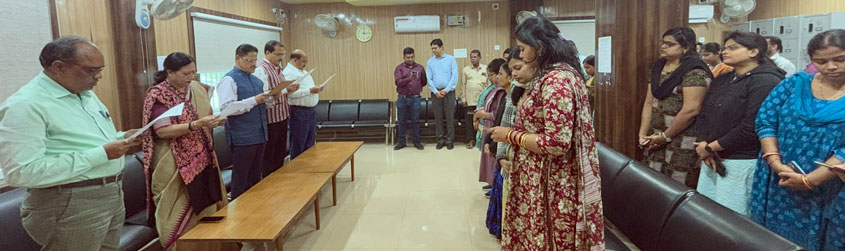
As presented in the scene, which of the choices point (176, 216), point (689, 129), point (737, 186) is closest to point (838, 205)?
point (737, 186)

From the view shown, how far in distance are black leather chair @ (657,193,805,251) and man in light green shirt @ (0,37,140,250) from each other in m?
2.09

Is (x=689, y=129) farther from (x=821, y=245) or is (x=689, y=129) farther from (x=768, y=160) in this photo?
(x=821, y=245)

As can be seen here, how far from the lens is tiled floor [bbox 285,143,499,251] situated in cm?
320

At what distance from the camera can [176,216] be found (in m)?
2.57

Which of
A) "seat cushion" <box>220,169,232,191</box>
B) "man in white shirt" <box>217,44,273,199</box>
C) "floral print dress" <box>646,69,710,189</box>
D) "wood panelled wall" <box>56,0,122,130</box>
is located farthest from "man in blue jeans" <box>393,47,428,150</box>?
"floral print dress" <box>646,69,710,189</box>

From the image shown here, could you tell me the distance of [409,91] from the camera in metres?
6.86

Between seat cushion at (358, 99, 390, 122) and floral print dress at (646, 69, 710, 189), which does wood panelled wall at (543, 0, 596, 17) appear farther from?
floral print dress at (646, 69, 710, 189)

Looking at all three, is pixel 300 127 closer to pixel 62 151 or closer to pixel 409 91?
pixel 409 91

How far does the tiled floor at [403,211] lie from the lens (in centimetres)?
320

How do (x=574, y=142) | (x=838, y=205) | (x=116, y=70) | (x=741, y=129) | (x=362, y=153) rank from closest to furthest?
(x=574, y=142) < (x=838, y=205) < (x=741, y=129) < (x=116, y=70) < (x=362, y=153)

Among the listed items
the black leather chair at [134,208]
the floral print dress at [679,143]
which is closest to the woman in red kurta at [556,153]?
the floral print dress at [679,143]

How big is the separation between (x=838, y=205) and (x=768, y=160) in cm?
31

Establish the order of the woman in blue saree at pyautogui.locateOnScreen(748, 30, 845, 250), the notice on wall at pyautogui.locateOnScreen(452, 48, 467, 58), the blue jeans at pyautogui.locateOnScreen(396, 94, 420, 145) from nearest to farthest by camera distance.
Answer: the woman in blue saree at pyautogui.locateOnScreen(748, 30, 845, 250), the blue jeans at pyautogui.locateOnScreen(396, 94, 420, 145), the notice on wall at pyautogui.locateOnScreen(452, 48, 467, 58)

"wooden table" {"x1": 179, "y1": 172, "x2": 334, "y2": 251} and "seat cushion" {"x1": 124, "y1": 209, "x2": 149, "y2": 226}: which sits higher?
"wooden table" {"x1": 179, "y1": 172, "x2": 334, "y2": 251}
